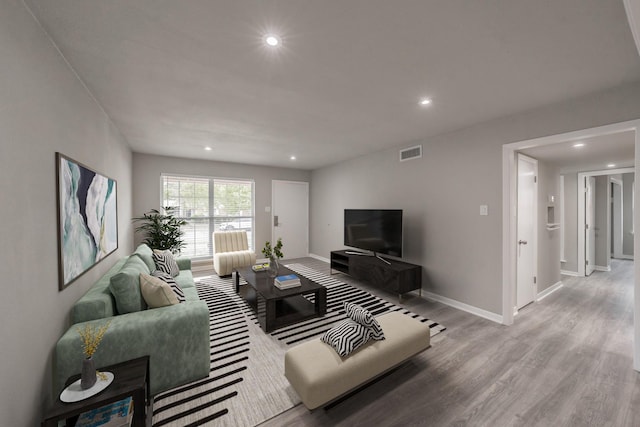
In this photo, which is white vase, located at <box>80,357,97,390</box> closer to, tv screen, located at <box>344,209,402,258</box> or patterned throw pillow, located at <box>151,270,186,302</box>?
patterned throw pillow, located at <box>151,270,186,302</box>

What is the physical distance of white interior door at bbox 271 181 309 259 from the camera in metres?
6.32

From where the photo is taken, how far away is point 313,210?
6.72 metres

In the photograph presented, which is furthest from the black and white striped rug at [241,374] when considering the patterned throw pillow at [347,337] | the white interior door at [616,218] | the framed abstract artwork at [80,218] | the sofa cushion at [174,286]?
the white interior door at [616,218]

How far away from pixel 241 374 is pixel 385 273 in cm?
237

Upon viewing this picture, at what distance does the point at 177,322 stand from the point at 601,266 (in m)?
7.89

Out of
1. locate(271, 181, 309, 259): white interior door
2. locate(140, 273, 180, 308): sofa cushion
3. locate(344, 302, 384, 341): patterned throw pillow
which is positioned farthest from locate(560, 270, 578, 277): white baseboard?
locate(140, 273, 180, 308): sofa cushion

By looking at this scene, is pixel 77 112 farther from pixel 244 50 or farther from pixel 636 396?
pixel 636 396

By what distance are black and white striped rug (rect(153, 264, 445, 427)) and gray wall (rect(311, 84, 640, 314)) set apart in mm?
843

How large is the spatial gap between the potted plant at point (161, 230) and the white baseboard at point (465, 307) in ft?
15.0

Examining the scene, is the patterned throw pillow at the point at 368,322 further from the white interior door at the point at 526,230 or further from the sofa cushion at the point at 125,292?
the white interior door at the point at 526,230

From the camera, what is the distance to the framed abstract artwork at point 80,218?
161 cm

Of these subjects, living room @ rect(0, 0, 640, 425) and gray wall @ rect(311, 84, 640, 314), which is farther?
gray wall @ rect(311, 84, 640, 314)

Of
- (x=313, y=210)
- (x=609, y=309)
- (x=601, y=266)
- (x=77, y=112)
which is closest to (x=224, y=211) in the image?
(x=313, y=210)

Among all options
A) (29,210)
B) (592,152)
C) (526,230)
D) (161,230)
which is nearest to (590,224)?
(592,152)
